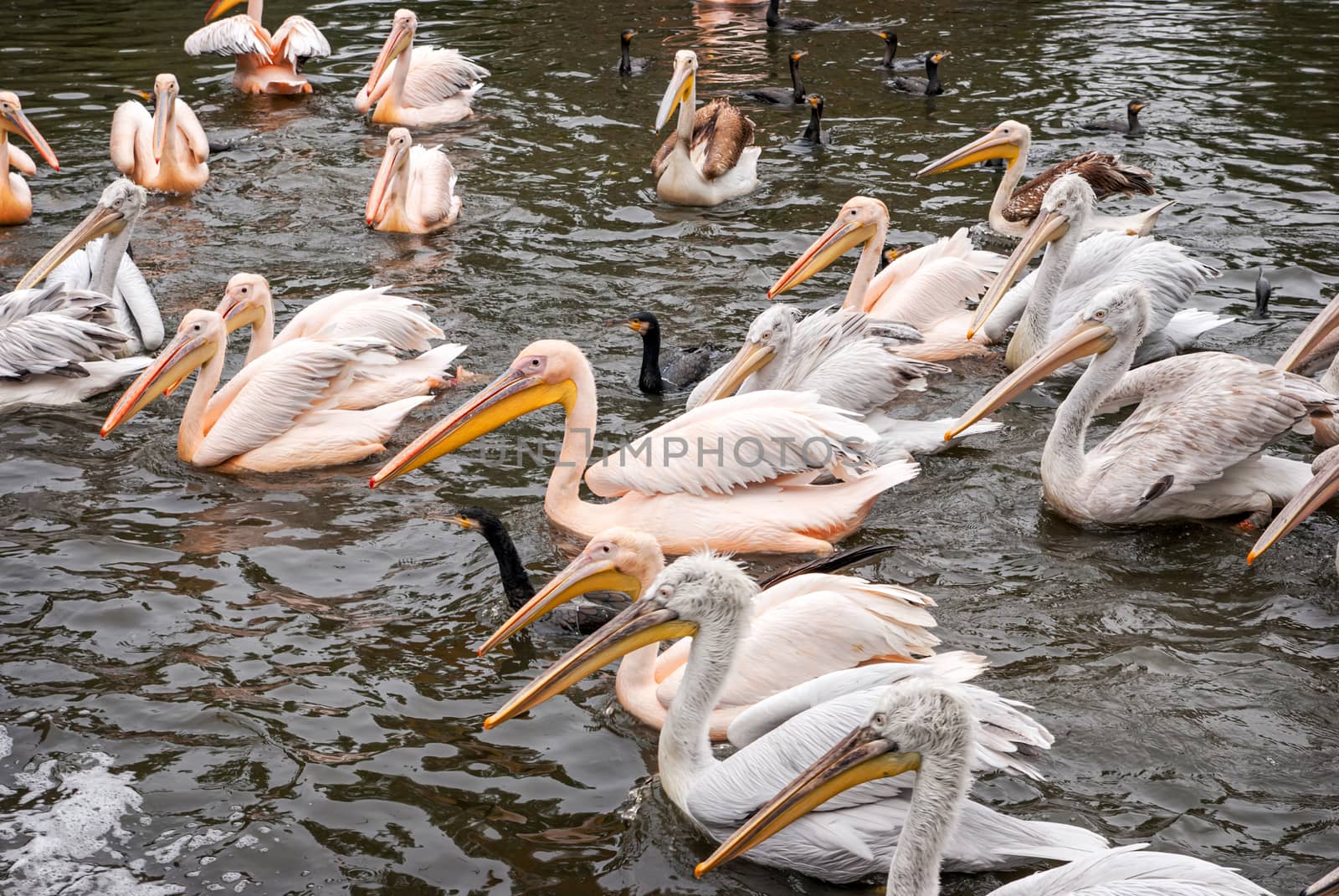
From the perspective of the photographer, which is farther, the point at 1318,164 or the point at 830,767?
the point at 1318,164

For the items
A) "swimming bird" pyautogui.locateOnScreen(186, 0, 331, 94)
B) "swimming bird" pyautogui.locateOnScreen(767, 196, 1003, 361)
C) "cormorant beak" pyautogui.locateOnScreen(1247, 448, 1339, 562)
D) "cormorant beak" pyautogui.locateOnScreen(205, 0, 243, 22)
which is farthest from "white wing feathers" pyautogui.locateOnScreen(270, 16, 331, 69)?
"cormorant beak" pyautogui.locateOnScreen(1247, 448, 1339, 562)

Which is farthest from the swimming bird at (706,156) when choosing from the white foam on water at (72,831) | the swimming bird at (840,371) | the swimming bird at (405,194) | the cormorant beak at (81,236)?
the white foam on water at (72,831)

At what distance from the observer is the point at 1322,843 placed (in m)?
3.17

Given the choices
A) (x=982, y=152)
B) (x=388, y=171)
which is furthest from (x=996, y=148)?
(x=388, y=171)

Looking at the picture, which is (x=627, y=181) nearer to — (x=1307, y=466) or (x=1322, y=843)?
(x=1307, y=466)

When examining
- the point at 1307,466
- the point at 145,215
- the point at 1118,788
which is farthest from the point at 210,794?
the point at 145,215

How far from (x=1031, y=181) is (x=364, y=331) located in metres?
3.70

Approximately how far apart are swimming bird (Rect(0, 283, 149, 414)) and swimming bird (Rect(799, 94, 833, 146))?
4.54 meters

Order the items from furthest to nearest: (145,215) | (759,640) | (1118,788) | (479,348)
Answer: (145,215) < (479,348) < (759,640) < (1118,788)

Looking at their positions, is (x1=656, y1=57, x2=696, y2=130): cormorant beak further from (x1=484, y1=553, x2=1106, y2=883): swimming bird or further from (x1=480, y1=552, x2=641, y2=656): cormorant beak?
(x1=484, y1=553, x2=1106, y2=883): swimming bird

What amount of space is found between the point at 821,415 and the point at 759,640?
1242 millimetres

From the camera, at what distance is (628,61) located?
10.4 metres

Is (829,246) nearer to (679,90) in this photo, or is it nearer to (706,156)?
(706,156)

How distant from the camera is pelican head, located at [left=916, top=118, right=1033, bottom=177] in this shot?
739cm
